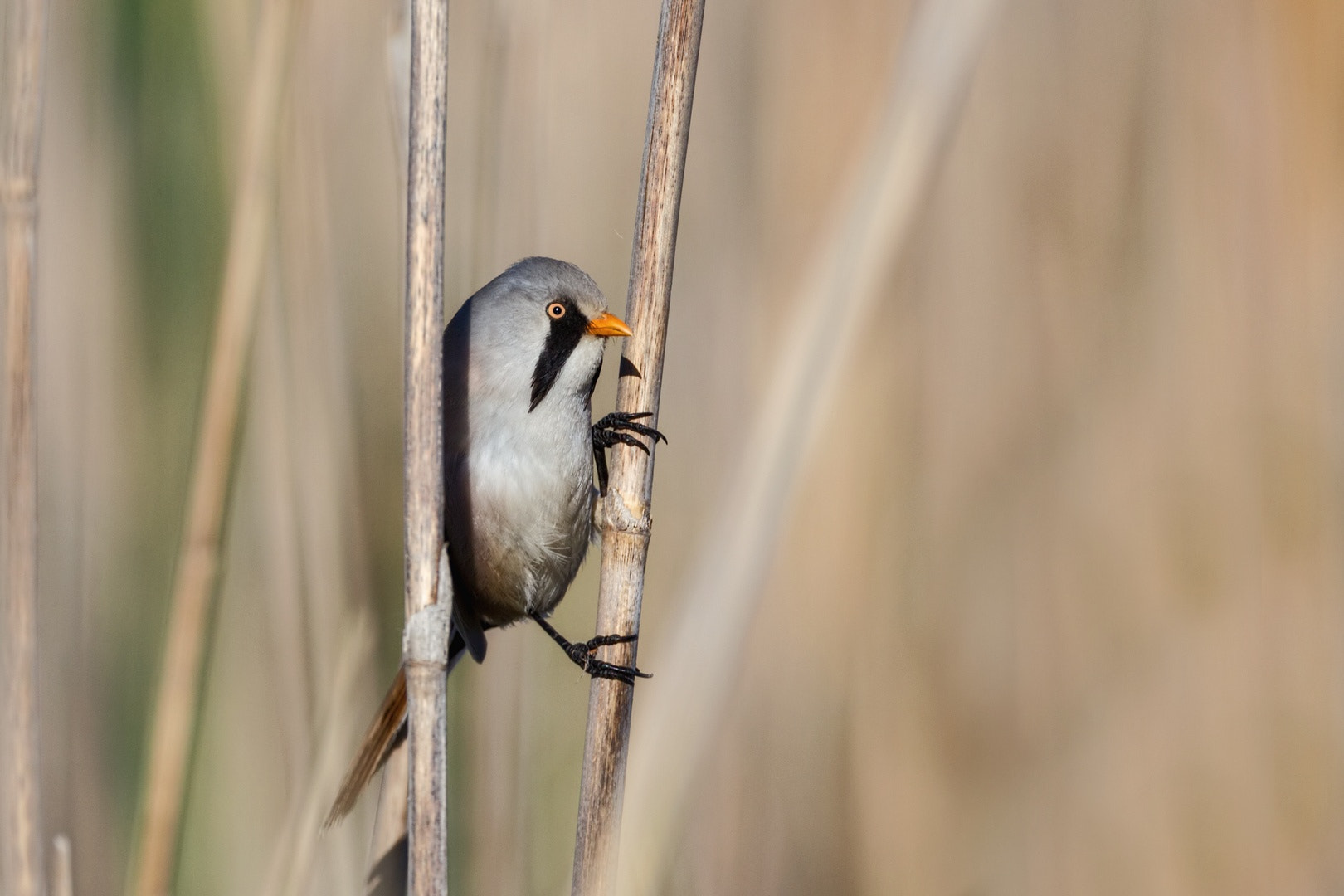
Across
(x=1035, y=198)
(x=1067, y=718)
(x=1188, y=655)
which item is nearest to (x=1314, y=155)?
(x=1035, y=198)

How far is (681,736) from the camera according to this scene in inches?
59.4

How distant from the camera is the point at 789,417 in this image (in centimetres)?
154

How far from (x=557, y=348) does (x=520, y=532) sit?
0.28 metres

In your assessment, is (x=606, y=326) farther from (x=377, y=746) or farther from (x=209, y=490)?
(x=377, y=746)

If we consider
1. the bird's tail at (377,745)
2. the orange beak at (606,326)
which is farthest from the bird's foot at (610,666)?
the orange beak at (606,326)

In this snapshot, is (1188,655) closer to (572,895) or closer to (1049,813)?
(1049,813)

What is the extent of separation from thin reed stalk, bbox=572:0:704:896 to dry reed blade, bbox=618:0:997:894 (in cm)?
23

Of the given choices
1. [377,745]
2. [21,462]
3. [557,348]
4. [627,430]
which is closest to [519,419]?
[557,348]

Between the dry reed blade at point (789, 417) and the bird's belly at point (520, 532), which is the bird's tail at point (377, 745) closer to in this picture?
the bird's belly at point (520, 532)

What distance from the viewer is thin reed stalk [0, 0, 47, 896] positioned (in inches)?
46.6

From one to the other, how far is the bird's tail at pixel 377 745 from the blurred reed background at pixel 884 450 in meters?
0.37

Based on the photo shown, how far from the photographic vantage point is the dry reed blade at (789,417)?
149 centimetres

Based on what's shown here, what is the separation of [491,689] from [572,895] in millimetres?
783

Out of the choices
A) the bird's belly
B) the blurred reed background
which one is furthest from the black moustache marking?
the blurred reed background
